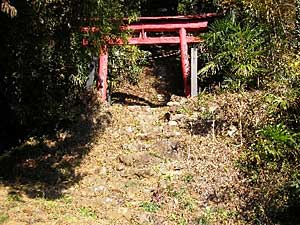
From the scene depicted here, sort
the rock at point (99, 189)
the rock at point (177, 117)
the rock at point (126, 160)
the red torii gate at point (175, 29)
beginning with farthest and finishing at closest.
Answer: the red torii gate at point (175, 29) < the rock at point (177, 117) < the rock at point (126, 160) < the rock at point (99, 189)

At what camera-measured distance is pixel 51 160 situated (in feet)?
28.4

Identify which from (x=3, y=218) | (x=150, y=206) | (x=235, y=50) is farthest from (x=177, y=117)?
(x=3, y=218)

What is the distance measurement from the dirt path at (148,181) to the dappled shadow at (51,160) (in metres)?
0.15

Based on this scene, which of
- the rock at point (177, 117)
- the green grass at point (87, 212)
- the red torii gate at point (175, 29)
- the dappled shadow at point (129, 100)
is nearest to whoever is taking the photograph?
the green grass at point (87, 212)

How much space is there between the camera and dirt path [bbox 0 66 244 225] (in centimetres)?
702

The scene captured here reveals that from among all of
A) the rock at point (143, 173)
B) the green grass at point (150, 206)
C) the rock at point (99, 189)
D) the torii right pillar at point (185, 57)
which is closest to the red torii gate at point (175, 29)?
the torii right pillar at point (185, 57)

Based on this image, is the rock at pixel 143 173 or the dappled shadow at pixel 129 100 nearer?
the rock at pixel 143 173

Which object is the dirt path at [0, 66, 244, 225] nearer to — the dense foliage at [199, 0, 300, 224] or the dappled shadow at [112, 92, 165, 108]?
the dense foliage at [199, 0, 300, 224]

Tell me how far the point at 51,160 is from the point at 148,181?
1703 mm

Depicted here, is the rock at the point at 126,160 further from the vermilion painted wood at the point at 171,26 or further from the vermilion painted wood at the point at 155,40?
Answer: the vermilion painted wood at the point at 171,26

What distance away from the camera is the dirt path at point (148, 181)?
7.02 m

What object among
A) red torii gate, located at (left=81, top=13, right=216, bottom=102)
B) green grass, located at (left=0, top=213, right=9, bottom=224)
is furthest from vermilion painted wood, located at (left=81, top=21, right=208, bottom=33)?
green grass, located at (left=0, top=213, right=9, bottom=224)

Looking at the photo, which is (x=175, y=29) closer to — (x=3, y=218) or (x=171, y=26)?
(x=171, y=26)

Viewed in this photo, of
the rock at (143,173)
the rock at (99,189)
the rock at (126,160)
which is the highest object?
the rock at (126,160)
